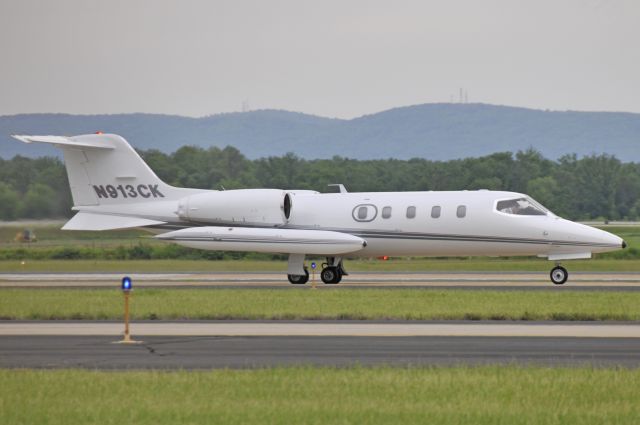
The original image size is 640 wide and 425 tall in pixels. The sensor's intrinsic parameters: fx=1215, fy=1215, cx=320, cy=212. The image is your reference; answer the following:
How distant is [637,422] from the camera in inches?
519

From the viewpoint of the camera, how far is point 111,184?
42.6 meters

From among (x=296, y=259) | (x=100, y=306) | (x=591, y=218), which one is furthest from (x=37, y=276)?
(x=591, y=218)

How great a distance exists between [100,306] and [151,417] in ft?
51.5

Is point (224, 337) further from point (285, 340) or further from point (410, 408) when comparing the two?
point (410, 408)

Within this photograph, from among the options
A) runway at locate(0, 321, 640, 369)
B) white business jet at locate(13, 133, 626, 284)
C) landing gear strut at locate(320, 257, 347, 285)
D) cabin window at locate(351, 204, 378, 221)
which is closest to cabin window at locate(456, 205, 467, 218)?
white business jet at locate(13, 133, 626, 284)

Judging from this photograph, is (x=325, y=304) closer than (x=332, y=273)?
Yes

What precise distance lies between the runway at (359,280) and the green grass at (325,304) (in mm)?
3289

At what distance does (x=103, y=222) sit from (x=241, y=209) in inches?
215

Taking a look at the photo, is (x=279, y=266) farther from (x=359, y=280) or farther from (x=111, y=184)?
(x=111, y=184)

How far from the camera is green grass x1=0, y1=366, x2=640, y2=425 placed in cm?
1353

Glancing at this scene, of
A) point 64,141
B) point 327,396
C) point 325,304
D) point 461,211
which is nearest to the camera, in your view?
point 327,396

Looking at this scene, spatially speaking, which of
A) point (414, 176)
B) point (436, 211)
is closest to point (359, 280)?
point (436, 211)

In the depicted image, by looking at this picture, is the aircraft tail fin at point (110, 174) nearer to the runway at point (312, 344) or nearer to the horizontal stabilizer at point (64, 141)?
the horizontal stabilizer at point (64, 141)

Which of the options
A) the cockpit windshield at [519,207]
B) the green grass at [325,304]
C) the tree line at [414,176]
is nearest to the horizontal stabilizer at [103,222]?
the green grass at [325,304]
